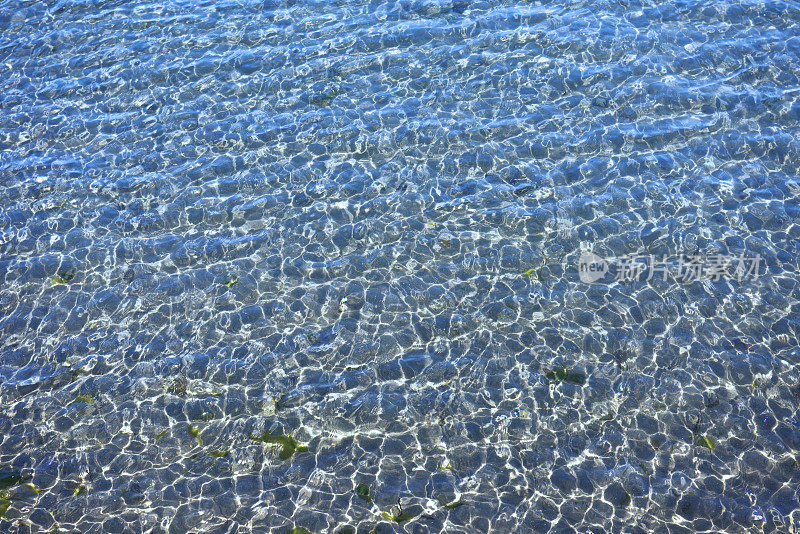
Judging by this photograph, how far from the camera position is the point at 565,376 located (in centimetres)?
878

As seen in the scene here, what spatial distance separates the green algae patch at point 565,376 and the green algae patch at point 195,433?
4725mm

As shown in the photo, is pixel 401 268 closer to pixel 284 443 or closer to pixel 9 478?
pixel 284 443

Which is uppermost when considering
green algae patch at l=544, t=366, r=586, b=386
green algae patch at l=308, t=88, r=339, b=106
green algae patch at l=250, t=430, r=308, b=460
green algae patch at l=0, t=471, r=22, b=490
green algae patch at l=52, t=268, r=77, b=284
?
green algae patch at l=308, t=88, r=339, b=106

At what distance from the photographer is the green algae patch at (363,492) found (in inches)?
305

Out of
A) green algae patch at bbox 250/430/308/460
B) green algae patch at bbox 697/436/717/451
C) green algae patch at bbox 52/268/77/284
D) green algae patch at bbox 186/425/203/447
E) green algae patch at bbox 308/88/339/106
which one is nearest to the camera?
green algae patch at bbox 697/436/717/451

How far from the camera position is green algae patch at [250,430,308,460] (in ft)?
26.8

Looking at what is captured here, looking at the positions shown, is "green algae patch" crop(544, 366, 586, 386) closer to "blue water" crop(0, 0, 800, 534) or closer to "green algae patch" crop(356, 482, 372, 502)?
"blue water" crop(0, 0, 800, 534)

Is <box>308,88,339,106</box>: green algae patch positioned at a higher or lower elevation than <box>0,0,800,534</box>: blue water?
higher

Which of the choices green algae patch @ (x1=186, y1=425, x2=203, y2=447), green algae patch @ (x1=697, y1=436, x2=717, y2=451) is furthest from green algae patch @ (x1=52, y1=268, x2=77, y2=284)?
green algae patch @ (x1=697, y1=436, x2=717, y2=451)

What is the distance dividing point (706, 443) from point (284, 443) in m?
5.40

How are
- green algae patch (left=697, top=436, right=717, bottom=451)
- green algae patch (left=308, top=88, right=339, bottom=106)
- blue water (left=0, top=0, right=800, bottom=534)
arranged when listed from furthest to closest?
green algae patch (left=308, top=88, right=339, bottom=106) → green algae patch (left=697, top=436, right=717, bottom=451) → blue water (left=0, top=0, right=800, bottom=534)

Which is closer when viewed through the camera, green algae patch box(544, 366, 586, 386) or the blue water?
the blue water

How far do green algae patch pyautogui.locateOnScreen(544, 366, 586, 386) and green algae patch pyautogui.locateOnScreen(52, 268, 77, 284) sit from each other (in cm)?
767

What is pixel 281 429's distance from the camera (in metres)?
8.42
